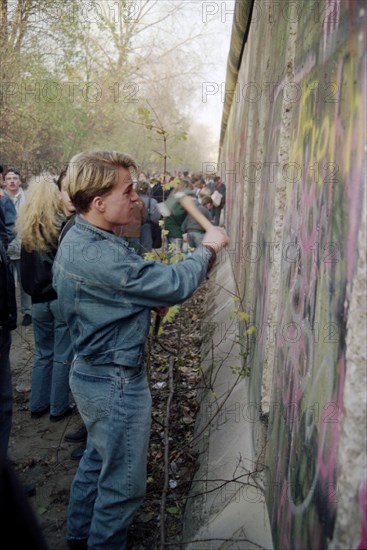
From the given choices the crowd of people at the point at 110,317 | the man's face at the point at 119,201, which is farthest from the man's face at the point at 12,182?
the man's face at the point at 119,201

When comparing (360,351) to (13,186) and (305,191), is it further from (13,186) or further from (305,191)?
(13,186)

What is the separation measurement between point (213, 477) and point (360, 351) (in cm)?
242

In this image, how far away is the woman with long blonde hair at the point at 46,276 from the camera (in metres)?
4.64

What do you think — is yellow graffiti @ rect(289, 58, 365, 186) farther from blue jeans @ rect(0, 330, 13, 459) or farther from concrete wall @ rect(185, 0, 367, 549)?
blue jeans @ rect(0, 330, 13, 459)

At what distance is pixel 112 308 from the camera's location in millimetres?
2555

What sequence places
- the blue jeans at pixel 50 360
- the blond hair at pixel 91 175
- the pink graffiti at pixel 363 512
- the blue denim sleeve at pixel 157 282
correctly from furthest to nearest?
the blue jeans at pixel 50 360 < the blond hair at pixel 91 175 < the blue denim sleeve at pixel 157 282 < the pink graffiti at pixel 363 512

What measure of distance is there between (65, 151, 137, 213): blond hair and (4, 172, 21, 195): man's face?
6371mm

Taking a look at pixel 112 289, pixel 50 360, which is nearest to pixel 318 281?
pixel 112 289

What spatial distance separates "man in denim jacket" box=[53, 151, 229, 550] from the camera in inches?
97.9

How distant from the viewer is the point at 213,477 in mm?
3463

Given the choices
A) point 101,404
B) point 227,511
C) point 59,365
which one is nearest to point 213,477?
point 227,511

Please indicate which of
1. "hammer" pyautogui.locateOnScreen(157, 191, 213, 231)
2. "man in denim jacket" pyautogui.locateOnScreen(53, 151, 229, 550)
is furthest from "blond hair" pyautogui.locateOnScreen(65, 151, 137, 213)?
"hammer" pyautogui.locateOnScreen(157, 191, 213, 231)

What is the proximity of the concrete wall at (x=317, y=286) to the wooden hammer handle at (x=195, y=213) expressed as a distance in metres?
0.41

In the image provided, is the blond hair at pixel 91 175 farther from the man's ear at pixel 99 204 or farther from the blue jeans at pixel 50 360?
the blue jeans at pixel 50 360
